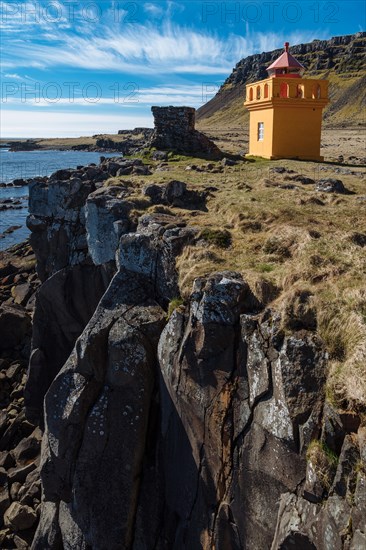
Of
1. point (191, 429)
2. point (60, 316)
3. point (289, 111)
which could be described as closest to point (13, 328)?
point (60, 316)

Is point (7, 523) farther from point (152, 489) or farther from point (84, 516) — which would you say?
point (152, 489)

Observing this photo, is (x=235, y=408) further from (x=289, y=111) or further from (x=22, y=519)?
(x=289, y=111)

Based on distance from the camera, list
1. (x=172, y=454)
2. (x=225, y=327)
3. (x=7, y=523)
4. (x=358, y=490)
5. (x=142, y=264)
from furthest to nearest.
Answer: (x=7, y=523) → (x=142, y=264) → (x=172, y=454) → (x=225, y=327) → (x=358, y=490)

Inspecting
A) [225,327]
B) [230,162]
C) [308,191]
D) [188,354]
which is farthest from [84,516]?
[230,162]

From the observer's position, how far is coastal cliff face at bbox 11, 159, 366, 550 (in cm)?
810

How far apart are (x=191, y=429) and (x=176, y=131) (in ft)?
119

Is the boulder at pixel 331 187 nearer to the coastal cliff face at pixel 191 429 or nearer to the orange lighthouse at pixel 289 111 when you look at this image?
the coastal cliff face at pixel 191 429

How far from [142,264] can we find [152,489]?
21.9 feet

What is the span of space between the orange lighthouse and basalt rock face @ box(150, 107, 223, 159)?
6.17m

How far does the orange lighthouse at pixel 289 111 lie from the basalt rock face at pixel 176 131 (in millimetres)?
6174

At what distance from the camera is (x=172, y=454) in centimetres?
1196

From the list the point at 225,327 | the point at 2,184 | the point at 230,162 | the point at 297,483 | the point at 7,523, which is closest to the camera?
the point at 297,483

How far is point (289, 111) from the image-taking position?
1421 inches

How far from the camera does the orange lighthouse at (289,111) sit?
118 feet
